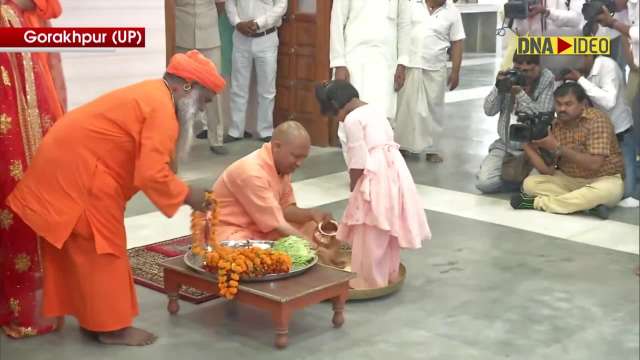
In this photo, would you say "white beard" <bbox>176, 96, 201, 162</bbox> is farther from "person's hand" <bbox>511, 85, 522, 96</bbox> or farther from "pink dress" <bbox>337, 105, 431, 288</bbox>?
"person's hand" <bbox>511, 85, 522, 96</bbox>

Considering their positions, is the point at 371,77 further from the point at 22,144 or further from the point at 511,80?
the point at 22,144

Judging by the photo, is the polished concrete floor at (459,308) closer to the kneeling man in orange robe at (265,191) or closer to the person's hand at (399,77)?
the kneeling man in orange robe at (265,191)

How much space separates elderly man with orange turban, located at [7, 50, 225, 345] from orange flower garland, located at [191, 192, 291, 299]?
235 mm

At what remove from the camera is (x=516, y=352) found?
3209 millimetres

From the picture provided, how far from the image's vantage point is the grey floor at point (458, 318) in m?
3.21

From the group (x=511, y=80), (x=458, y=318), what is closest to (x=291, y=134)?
(x=458, y=318)

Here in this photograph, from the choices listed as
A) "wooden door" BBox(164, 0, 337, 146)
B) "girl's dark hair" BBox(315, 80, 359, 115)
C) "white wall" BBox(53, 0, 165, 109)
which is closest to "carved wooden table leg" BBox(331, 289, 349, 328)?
"girl's dark hair" BBox(315, 80, 359, 115)

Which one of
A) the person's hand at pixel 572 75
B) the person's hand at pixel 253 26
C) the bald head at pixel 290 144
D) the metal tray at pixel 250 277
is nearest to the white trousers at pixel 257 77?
the person's hand at pixel 253 26

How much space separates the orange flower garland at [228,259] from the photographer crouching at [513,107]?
107 inches

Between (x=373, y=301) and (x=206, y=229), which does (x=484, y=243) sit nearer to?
(x=373, y=301)

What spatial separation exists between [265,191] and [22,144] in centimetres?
97

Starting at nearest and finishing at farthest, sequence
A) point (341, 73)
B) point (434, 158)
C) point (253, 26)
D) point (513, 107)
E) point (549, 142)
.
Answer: point (549, 142), point (513, 107), point (341, 73), point (434, 158), point (253, 26)

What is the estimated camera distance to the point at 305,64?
7.62 m

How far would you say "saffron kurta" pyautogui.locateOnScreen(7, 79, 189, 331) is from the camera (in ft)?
9.82
